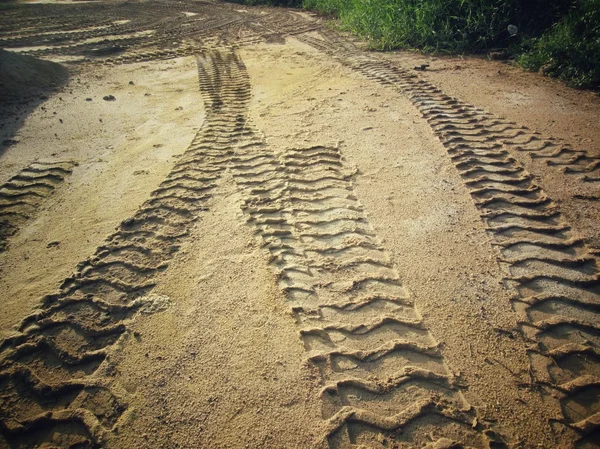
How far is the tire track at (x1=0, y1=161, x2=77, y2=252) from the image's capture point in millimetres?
2787

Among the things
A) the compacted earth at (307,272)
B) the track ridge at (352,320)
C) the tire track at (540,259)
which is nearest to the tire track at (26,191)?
the compacted earth at (307,272)

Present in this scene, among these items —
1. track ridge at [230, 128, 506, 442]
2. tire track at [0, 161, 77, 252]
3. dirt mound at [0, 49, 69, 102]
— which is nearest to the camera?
track ridge at [230, 128, 506, 442]

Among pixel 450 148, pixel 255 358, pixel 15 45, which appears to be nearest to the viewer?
pixel 255 358

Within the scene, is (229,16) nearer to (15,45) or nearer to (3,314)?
(15,45)

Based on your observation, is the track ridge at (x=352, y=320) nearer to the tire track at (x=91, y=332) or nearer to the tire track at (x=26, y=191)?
the tire track at (x=91, y=332)

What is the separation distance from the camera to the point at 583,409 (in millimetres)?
1570

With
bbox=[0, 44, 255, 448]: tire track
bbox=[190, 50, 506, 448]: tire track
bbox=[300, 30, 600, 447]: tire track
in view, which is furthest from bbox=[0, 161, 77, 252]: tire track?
bbox=[300, 30, 600, 447]: tire track

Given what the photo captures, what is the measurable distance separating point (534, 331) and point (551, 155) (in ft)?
7.06

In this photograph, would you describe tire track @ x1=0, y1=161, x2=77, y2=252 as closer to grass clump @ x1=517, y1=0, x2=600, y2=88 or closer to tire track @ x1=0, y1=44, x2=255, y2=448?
tire track @ x1=0, y1=44, x2=255, y2=448

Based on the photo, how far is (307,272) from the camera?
226 cm

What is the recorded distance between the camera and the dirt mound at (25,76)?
509cm

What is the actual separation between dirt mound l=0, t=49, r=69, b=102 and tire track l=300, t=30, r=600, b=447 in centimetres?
628

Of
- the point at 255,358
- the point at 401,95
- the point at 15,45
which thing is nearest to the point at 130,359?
the point at 255,358

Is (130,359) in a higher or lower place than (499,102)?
lower
